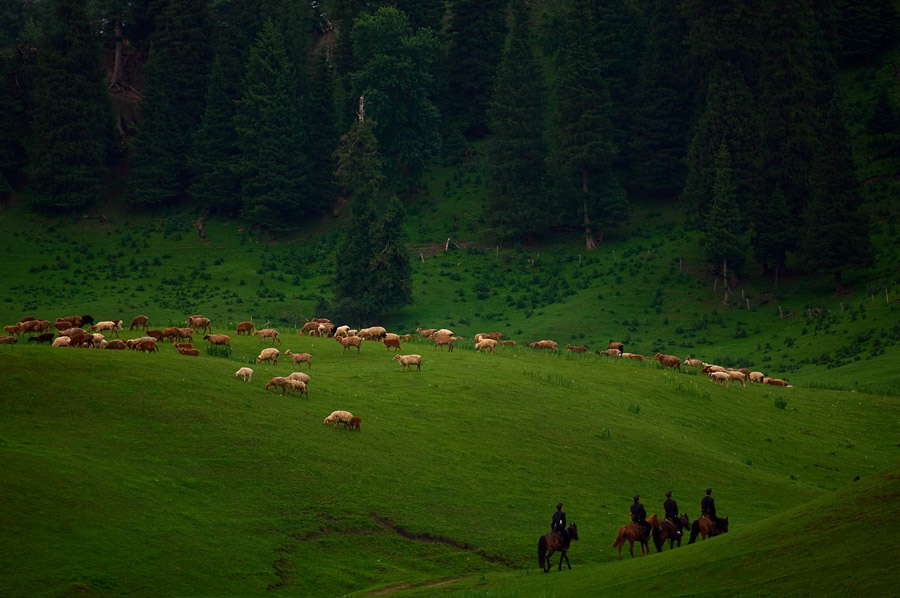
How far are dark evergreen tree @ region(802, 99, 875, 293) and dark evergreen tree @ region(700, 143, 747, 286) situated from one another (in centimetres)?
526

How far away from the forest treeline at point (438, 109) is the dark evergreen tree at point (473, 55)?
0.77 ft

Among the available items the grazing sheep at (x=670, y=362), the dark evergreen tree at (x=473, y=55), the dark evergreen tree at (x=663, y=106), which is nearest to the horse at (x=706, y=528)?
the grazing sheep at (x=670, y=362)

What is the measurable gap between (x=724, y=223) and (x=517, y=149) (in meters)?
21.5

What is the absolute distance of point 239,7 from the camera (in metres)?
114

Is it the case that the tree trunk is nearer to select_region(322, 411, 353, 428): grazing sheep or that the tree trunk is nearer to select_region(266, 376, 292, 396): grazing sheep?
select_region(266, 376, 292, 396): grazing sheep

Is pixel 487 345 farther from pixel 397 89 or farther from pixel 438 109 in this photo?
pixel 438 109

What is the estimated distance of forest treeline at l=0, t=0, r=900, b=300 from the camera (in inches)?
3615

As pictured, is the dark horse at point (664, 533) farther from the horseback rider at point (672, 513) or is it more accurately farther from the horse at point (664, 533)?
the horseback rider at point (672, 513)

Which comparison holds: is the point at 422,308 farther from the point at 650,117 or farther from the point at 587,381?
the point at 587,381

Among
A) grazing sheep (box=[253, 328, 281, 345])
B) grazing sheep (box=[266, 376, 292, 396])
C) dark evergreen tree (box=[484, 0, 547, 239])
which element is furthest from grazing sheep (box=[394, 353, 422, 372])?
dark evergreen tree (box=[484, 0, 547, 239])

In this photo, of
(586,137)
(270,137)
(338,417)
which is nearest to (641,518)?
(338,417)

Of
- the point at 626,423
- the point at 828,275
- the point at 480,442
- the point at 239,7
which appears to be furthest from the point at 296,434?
the point at 239,7

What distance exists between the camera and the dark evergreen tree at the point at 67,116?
10425 centimetres

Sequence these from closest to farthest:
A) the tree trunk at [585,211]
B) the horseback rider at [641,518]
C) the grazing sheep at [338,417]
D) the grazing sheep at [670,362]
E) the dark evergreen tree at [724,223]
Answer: the horseback rider at [641,518], the grazing sheep at [338,417], the grazing sheep at [670,362], the dark evergreen tree at [724,223], the tree trunk at [585,211]
